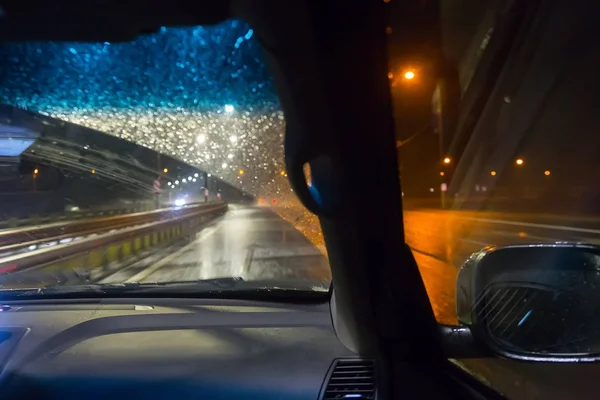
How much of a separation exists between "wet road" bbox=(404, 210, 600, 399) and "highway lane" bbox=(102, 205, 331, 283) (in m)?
1.74

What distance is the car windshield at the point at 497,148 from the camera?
3.42 m

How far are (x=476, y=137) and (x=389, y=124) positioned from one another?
50.5ft

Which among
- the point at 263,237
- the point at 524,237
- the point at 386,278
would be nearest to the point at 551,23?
the point at 524,237

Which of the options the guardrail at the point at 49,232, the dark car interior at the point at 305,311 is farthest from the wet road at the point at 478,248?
the guardrail at the point at 49,232

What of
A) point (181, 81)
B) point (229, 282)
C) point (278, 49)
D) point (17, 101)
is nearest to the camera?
point (278, 49)

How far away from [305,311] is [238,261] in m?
7.80

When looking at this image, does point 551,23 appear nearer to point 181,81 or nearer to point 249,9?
point 181,81

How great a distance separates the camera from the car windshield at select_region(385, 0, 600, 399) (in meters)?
3.42

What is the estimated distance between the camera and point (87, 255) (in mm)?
12359

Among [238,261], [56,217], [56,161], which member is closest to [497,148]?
[238,261]

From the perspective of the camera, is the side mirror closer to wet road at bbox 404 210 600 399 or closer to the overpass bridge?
wet road at bbox 404 210 600 399

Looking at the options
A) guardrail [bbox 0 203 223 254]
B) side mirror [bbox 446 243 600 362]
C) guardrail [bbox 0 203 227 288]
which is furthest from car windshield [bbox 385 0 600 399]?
guardrail [bbox 0 203 223 254]

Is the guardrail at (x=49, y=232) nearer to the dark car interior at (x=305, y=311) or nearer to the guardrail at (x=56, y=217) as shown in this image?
the guardrail at (x=56, y=217)

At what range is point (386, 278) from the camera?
3.19m
